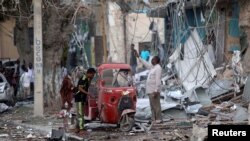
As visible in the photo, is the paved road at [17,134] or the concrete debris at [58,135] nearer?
the concrete debris at [58,135]

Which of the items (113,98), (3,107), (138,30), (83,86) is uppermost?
(138,30)

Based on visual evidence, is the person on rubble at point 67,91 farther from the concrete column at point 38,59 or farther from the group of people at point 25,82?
the group of people at point 25,82

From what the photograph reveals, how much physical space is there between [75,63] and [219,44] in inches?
581

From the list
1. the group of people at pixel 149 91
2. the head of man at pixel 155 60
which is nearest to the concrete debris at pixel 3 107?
the group of people at pixel 149 91

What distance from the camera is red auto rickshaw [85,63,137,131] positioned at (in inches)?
559

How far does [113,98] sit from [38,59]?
16.2ft

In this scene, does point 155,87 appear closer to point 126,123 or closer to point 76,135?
point 126,123

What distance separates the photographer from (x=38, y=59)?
18.4 metres

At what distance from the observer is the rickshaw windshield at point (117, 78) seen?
14594 mm

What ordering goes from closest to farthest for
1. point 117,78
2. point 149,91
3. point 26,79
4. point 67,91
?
point 117,78 → point 149,91 → point 67,91 → point 26,79

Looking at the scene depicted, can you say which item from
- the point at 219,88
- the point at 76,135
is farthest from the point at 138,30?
the point at 76,135

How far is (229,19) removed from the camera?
71.9 ft

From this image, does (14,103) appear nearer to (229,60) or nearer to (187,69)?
(187,69)

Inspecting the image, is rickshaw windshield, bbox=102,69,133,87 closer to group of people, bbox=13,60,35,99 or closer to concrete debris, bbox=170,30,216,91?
concrete debris, bbox=170,30,216,91
